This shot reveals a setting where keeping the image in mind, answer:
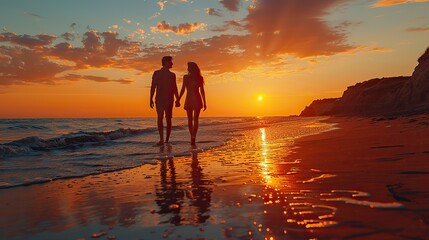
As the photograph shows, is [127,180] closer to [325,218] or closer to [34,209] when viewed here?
[34,209]

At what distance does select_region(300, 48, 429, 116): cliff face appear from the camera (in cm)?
2830

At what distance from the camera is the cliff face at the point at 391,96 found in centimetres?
2830

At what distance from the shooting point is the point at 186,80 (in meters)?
10.7

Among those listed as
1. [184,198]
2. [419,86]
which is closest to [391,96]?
[419,86]

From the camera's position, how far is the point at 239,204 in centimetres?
272

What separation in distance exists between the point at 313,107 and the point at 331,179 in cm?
8376

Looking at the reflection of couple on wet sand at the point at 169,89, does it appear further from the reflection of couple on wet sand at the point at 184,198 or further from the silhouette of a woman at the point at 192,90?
the reflection of couple on wet sand at the point at 184,198

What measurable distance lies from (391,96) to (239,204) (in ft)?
137

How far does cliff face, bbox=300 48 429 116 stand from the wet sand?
63.1 ft

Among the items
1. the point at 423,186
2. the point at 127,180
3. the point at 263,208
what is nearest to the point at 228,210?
the point at 263,208

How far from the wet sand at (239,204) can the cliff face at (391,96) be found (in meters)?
19.2

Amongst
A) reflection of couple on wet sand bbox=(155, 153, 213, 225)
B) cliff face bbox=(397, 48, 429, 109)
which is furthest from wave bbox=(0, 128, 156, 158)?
cliff face bbox=(397, 48, 429, 109)

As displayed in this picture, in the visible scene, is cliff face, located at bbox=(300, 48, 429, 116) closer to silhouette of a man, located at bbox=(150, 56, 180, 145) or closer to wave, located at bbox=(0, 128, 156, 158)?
silhouette of a man, located at bbox=(150, 56, 180, 145)

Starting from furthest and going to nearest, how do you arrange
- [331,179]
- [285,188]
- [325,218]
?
[331,179] < [285,188] < [325,218]
